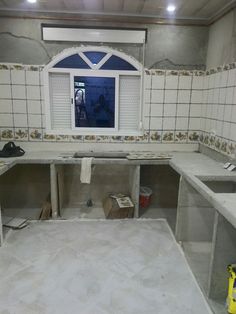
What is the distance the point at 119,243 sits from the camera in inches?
97.6

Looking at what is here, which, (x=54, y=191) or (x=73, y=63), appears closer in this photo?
(x=54, y=191)

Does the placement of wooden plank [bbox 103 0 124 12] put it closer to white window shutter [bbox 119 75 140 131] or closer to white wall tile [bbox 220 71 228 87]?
white window shutter [bbox 119 75 140 131]

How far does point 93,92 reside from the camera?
3281mm

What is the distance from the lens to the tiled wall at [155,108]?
120 inches

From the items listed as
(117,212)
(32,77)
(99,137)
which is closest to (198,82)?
(99,137)

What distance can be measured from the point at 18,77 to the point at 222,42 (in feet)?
7.60

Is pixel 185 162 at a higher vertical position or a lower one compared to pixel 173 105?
lower

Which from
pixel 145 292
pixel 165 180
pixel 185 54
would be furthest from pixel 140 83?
pixel 145 292

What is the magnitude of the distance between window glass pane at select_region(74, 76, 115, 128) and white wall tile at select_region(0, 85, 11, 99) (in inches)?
30.7

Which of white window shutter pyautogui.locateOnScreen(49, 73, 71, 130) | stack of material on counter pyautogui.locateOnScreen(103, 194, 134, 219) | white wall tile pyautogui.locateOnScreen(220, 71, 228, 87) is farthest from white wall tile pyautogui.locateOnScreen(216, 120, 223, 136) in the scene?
white window shutter pyautogui.locateOnScreen(49, 73, 71, 130)

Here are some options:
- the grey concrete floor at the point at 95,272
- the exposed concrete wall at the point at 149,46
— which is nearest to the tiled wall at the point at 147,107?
the exposed concrete wall at the point at 149,46

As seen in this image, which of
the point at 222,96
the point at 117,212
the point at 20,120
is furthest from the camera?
the point at 20,120

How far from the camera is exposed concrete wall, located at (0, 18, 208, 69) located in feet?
9.70

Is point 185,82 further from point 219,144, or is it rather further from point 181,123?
point 219,144
